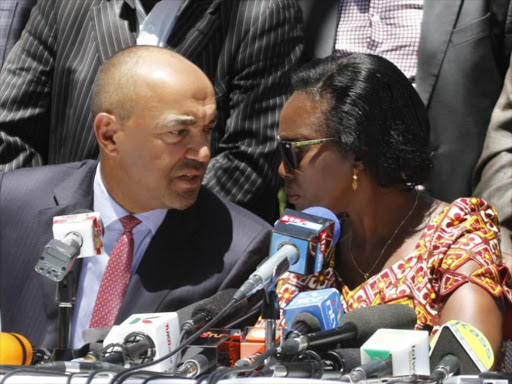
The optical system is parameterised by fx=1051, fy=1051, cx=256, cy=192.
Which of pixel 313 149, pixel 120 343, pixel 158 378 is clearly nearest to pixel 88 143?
pixel 313 149

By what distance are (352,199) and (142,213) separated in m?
0.84

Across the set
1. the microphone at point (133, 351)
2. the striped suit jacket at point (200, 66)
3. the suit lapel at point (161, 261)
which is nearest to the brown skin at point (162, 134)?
the suit lapel at point (161, 261)

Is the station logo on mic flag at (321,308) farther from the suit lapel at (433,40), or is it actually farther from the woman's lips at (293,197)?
the suit lapel at (433,40)

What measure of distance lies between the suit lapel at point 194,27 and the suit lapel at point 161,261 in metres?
0.78

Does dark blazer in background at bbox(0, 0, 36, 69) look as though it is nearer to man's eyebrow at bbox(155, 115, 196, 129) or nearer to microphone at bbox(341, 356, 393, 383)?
man's eyebrow at bbox(155, 115, 196, 129)

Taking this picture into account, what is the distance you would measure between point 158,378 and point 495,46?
8.63ft

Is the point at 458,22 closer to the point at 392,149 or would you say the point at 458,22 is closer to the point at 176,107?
the point at 392,149

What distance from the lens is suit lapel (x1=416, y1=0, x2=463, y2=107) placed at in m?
4.54

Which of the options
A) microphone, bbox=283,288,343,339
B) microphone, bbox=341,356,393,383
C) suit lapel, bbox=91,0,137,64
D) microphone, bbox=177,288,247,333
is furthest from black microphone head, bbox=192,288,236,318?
suit lapel, bbox=91,0,137,64

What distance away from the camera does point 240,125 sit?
14.9 ft

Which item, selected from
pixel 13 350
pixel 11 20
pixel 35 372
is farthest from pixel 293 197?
pixel 11 20

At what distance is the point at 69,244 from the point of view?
10.2ft

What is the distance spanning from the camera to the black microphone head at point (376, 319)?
9.15 feet

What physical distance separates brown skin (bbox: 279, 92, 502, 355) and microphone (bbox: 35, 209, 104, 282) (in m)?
1.00
